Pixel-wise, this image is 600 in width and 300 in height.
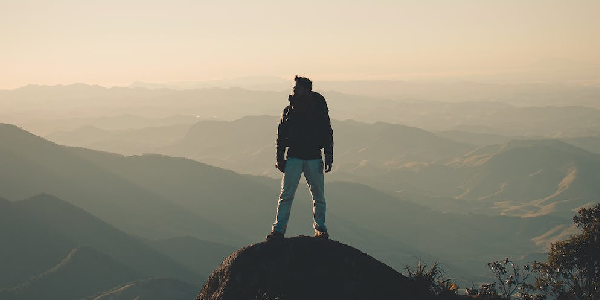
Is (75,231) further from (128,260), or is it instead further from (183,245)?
(183,245)

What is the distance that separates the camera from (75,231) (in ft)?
446

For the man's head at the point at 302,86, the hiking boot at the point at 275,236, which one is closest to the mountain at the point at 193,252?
the hiking boot at the point at 275,236

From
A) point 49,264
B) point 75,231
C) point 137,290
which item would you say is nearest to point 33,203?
point 75,231

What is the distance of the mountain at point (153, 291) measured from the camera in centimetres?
9650

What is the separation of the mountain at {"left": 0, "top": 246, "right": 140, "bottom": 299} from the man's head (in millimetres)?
107574

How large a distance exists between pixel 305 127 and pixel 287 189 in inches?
52.3

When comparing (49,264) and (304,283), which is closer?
(304,283)

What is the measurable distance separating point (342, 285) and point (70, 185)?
205 metres

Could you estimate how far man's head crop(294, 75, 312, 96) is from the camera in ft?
33.3

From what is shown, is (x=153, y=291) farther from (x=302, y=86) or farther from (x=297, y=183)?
(x=302, y=86)

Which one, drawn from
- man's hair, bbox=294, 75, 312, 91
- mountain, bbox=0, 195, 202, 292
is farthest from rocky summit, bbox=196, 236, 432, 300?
mountain, bbox=0, 195, 202, 292

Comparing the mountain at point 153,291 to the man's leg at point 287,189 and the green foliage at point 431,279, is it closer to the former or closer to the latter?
the man's leg at point 287,189

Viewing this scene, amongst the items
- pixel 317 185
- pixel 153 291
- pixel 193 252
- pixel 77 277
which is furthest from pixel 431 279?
pixel 193 252

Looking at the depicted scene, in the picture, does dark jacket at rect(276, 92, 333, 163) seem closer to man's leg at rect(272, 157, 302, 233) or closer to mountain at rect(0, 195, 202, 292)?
man's leg at rect(272, 157, 302, 233)
